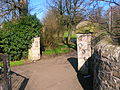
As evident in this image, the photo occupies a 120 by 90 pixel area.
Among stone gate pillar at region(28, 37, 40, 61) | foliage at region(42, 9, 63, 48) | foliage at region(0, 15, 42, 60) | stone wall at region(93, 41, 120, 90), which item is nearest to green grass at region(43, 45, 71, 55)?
foliage at region(42, 9, 63, 48)

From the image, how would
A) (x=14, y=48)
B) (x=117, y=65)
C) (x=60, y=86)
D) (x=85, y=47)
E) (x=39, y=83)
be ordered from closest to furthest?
(x=117, y=65), (x=60, y=86), (x=39, y=83), (x=85, y=47), (x=14, y=48)

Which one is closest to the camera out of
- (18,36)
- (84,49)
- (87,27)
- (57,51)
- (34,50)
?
(84,49)

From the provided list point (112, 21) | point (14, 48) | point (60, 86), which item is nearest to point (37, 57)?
point (14, 48)

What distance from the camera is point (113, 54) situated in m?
4.24

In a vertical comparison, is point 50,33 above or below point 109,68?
above

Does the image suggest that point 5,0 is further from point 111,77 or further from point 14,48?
point 111,77

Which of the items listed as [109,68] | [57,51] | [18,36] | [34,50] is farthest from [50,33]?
[109,68]

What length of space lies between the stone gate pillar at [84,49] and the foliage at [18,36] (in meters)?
5.44

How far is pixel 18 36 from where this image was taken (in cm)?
1306

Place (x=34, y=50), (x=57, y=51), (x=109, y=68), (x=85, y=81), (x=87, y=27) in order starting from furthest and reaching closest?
(x=57, y=51) → (x=34, y=50) → (x=87, y=27) → (x=85, y=81) → (x=109, y=68)

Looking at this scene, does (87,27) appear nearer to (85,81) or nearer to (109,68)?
(85,81)

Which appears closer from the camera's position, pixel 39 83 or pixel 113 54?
pixel 113 54

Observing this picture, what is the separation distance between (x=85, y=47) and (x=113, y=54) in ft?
14.9

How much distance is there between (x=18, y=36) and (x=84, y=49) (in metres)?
6.12
